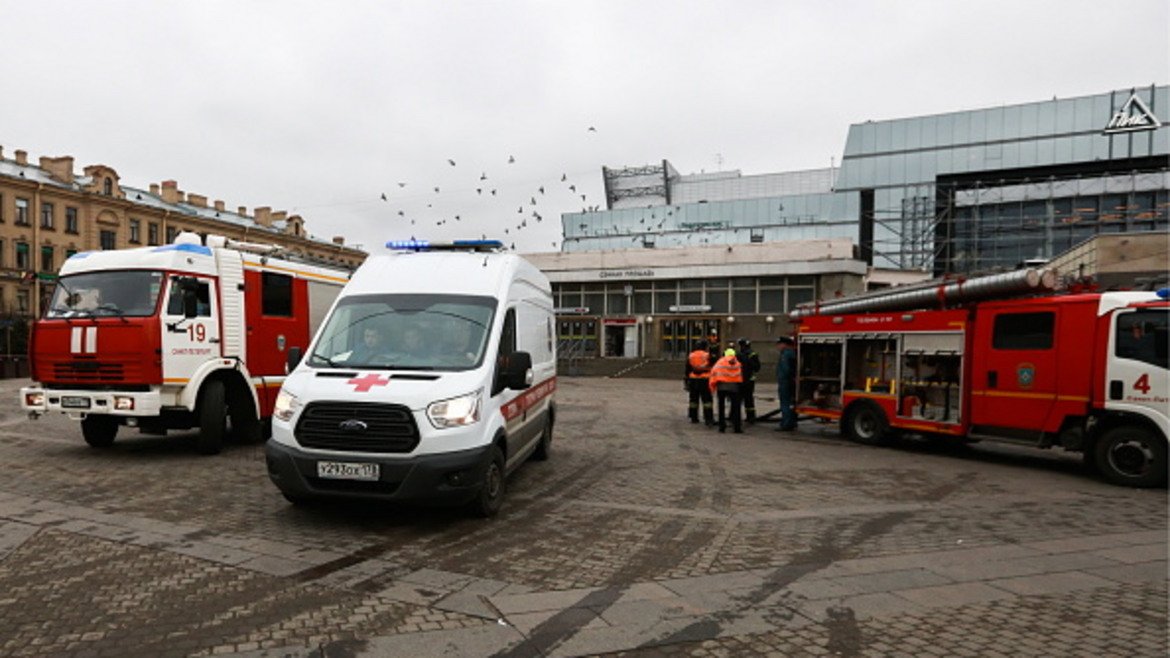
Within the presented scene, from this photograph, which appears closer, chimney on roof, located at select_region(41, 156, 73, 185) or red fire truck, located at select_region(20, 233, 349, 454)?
red fire truck, located at select_region(20, 233, 349, 454)

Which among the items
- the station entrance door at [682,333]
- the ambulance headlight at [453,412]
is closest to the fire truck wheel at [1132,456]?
the ambulance headlight at [453,412]

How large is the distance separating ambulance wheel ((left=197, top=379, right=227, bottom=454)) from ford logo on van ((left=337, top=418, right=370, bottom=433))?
16.4 feet

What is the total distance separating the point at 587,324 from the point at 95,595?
4059 cm

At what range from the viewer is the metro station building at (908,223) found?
123 feet

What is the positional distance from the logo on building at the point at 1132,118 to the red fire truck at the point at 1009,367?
34759 millimetres

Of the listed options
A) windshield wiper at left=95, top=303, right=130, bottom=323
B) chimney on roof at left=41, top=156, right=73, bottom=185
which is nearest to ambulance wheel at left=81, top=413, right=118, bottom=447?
windshield wiper at left=95, top=303, right=130, bottom=323

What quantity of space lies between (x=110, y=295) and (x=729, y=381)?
1016 centimetres

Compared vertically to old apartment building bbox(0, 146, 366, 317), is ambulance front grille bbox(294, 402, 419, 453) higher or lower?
lower

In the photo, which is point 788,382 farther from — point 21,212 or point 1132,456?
point 21,212

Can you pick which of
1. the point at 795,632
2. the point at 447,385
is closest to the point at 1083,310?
the point at 795,632

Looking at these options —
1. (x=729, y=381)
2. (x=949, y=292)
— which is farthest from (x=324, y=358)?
(x=949, y=292)

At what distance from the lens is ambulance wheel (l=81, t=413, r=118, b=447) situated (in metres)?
10.3

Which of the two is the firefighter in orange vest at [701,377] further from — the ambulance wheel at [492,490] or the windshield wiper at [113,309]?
the windshield wiper at [113,309]

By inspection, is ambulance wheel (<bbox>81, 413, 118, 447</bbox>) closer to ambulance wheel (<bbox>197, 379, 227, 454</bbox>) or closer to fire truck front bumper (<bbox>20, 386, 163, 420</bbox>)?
fire truck front bumper (<bbox>20, 386, 163, 420</bbox>)
